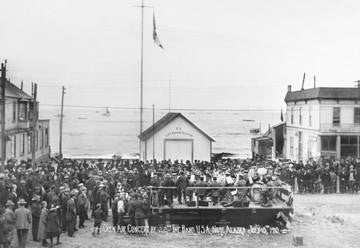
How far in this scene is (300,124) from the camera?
48.3 m

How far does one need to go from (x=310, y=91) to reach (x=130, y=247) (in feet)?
111

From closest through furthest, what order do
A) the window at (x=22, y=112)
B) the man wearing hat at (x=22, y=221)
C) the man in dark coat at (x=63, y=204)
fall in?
the man wearing hat at (x=22, y=221)
the man in dark coat at (x=63, y=204)
the window at (x=22, y=112)

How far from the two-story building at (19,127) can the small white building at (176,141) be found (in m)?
9.72

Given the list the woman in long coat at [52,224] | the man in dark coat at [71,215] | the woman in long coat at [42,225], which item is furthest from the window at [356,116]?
the woman in long coat at [42,225]

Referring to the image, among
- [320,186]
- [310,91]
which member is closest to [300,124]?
[310,91]

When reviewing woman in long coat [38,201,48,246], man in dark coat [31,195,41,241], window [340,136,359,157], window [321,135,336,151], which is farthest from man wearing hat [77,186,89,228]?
window [340,136,359,157]

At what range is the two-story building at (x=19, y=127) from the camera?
120ft

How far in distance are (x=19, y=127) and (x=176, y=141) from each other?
12.7m

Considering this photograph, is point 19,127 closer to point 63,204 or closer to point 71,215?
point 63,204

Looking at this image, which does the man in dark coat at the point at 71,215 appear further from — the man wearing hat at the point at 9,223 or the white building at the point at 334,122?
the white building at the point at 334,122

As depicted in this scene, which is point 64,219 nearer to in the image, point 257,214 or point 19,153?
point 257,214

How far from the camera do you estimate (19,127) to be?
3922cm
